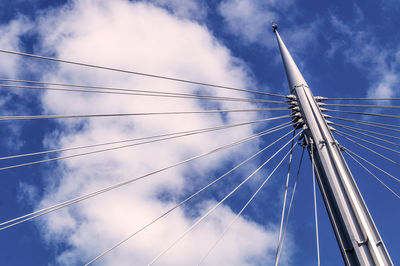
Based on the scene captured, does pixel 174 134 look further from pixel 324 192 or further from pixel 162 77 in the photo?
pixel 324 192

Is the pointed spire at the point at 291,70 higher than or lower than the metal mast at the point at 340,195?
higher

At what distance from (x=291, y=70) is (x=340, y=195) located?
488 cm

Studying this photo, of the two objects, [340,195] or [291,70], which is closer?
[340,195]

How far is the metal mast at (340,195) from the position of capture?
6.86m

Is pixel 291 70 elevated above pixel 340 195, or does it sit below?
above

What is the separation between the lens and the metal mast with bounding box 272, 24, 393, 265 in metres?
6.86

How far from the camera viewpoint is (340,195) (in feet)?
25.2

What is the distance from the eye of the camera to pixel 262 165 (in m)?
10.3

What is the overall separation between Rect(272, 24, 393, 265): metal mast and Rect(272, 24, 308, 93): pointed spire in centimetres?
58

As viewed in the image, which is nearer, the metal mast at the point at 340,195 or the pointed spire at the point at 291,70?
the metal mast at the point at 340,195

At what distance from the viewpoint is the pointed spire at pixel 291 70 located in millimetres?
10742

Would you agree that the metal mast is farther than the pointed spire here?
No

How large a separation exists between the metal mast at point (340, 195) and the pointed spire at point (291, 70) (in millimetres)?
579

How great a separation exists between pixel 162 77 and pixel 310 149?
4.74 meters
